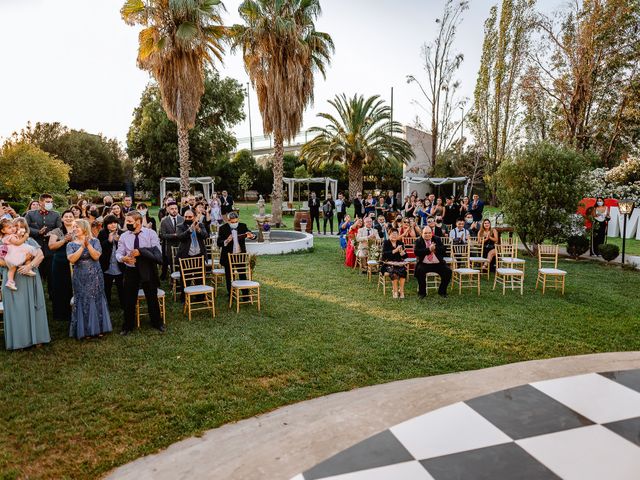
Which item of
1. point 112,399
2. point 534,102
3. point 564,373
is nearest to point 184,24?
point 112,399

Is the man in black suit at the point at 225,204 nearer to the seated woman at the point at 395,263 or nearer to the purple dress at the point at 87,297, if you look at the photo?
the seated woman at the point at 395,263

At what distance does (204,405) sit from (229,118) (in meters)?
36.0

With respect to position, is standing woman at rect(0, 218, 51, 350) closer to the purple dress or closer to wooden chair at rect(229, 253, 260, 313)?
the purple dress

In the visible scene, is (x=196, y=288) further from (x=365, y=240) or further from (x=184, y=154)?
(x=184, y=154)

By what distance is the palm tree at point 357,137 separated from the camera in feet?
81.1

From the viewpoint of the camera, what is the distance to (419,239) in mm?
8188

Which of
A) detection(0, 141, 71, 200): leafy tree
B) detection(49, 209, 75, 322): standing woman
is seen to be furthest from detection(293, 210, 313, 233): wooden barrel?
detection(0, 141, 71, 200): leafy tree

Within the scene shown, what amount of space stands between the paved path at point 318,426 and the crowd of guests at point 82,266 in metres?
3.00

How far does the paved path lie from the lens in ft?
10.1

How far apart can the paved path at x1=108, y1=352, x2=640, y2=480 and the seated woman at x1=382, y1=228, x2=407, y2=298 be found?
3191 mm

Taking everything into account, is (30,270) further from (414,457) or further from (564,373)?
(564,373)

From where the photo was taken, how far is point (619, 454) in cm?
298

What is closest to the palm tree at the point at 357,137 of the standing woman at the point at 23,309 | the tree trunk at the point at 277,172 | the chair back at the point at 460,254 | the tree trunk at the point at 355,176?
the tree trunk at the point at 355,176

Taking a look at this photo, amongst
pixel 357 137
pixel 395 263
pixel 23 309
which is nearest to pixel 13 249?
pixel 23 309
